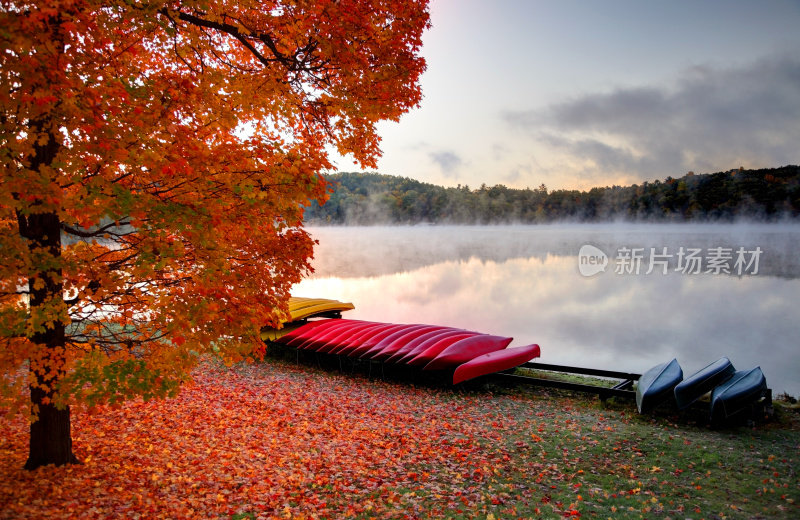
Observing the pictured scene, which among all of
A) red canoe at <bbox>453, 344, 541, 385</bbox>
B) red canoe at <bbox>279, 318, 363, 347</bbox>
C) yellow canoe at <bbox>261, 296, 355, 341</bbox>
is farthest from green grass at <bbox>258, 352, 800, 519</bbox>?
yellow canoe at <bbox>261, 296, 355, 341</bbox>

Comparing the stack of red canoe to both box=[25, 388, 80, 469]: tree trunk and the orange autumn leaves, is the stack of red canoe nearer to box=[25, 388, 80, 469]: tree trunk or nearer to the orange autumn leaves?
the orange autumn leaves

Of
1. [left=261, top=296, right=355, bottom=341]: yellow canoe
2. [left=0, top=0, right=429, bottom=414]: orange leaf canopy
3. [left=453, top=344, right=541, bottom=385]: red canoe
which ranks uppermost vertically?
[left=0, top=0, right=429, bottom=414]: orange leaf canopy

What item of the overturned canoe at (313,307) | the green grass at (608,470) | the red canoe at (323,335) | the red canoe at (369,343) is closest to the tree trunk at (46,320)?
the green grass at (608,470)

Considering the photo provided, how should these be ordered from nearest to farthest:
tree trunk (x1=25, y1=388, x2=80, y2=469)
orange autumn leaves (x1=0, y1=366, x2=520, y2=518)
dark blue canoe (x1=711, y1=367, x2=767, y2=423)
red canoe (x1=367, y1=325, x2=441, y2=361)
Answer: orange autumn leaves (x1=0, y1=366, x2=520, y2=518) → tree trunk (x1=25, y1=388, x2=80, y2=469) → dark blue canoe (x1=711, y1=367, x2=767, y2=423) → red canoe (x1=367, y1=325, x2=441, y2=361)

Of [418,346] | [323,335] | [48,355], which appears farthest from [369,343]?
[48,355]

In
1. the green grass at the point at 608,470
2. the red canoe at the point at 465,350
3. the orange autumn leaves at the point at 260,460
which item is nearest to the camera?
the orange autumn leaves at the point at 260,460

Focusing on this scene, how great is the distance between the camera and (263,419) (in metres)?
8.54

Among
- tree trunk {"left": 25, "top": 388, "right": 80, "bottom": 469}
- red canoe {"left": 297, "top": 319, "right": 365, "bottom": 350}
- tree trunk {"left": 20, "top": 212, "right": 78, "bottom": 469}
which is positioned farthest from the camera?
red canoe {"left": 297, "top": 319, "right": 365, "bottom": 350}

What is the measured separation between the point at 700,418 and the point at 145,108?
31.4ft

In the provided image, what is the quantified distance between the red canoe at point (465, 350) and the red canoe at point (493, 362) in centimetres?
19

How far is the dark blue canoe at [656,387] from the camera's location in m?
8.93

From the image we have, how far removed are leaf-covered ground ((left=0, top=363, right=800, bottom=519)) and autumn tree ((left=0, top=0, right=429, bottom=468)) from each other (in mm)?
1093

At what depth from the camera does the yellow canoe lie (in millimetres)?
14542

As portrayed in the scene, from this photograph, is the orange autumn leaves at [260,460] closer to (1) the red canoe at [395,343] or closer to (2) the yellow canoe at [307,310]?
(1) the red canoe at [395,343]
